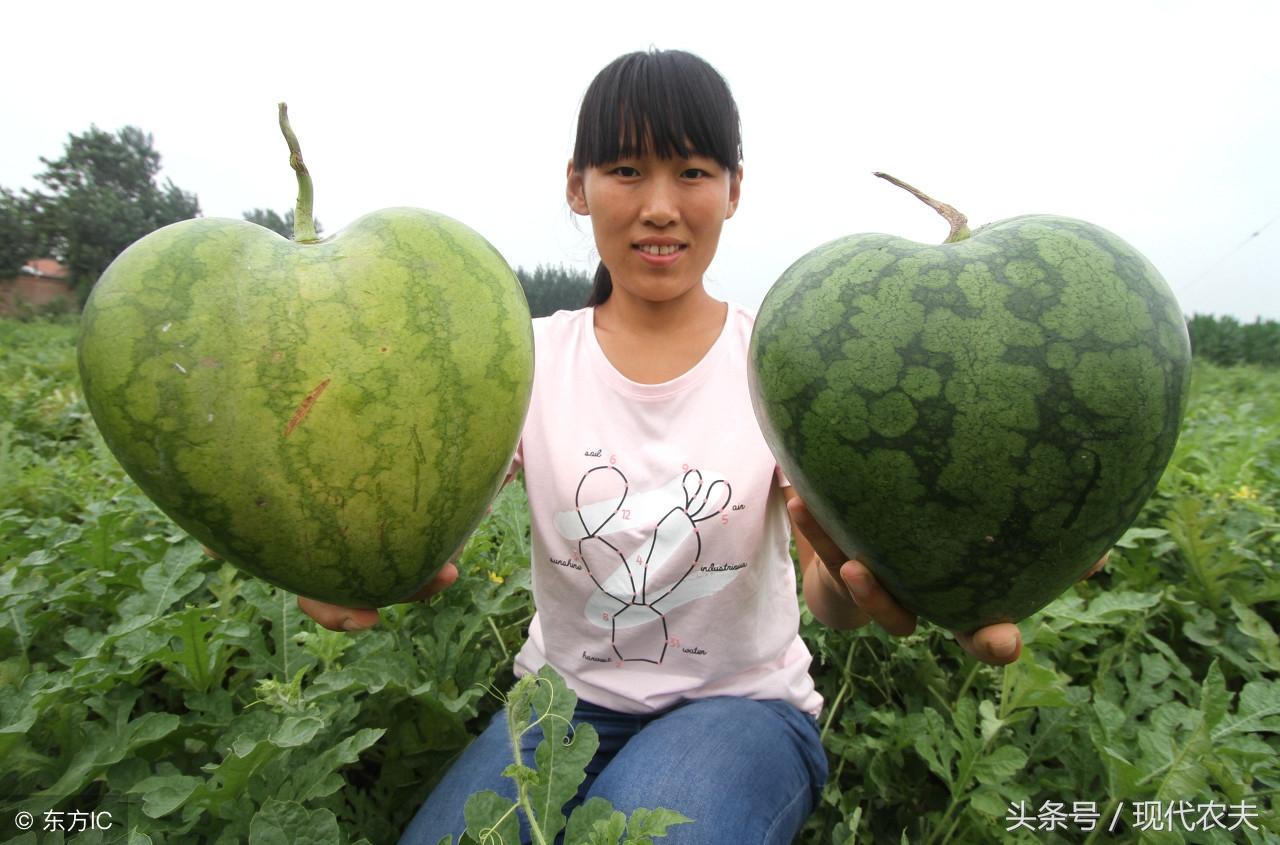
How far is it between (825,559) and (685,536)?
1.59 feet

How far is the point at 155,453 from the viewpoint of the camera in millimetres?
1091

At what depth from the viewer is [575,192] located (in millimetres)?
2152

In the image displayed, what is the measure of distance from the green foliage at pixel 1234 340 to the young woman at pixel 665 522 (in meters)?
39.4

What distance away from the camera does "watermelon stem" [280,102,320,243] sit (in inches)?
49.1

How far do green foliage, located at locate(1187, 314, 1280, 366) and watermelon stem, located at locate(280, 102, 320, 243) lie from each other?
133 feet

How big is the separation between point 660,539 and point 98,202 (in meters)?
51.9

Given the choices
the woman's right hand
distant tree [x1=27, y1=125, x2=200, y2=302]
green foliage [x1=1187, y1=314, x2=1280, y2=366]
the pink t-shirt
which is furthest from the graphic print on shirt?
distant tree [x1=27, y1=125, x2=200, y2=302]

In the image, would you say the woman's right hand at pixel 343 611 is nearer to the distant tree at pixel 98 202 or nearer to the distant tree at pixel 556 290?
the distant tree at pixel 556 290

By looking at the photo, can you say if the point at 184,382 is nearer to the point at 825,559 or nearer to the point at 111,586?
the point at 825,559

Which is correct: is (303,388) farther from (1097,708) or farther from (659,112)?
(1097,708)

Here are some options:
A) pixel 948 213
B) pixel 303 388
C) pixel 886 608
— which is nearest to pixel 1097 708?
pixel 886 608

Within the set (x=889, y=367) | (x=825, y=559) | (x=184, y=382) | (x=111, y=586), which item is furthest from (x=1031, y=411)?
(x=111, y=586)

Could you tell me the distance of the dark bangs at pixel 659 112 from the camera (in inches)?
71.5

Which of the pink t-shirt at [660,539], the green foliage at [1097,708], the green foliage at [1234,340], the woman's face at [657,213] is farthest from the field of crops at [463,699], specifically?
the green foliage at [1234,340]
